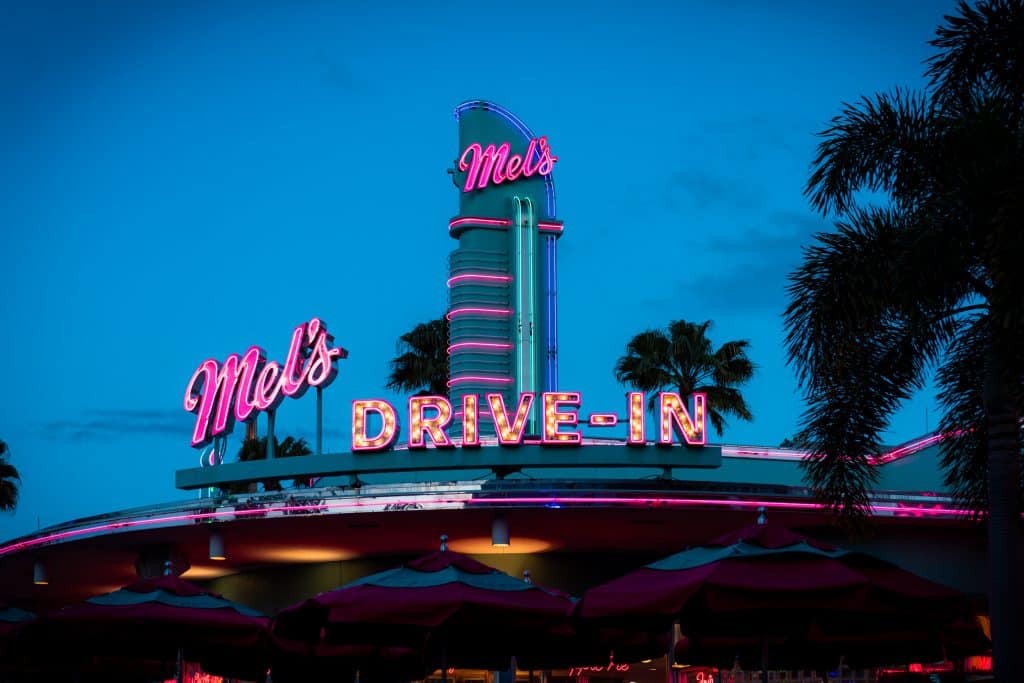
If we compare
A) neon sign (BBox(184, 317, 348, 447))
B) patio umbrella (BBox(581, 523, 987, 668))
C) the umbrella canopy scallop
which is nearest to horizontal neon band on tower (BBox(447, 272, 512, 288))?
neon sign (BBox(184, 317, 348, 447))

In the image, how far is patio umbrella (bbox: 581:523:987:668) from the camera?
13.7 metres

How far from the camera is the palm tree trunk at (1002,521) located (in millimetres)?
16422

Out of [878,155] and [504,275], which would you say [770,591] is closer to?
[878,155]

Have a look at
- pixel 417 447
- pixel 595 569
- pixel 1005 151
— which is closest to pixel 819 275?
pixel 1005 151

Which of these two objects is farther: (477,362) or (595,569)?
(477,362)

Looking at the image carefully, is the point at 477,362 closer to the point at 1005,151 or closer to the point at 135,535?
the point at 135,535

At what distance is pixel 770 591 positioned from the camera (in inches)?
539

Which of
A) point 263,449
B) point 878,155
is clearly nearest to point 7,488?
point 263,449

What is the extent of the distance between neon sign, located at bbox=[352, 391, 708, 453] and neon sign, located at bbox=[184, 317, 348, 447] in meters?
3.58

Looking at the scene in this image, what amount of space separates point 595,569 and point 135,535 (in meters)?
10.1

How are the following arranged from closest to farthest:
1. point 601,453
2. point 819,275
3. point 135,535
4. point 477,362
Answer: point 819,275, point 601,453, point 135,535, point 477,362

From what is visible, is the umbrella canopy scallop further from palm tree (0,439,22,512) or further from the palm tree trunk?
palm tree (0,439,22,512)

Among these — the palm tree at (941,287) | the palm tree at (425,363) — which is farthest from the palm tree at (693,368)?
the palm tree at (941,287)

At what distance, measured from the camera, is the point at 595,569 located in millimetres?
31984
